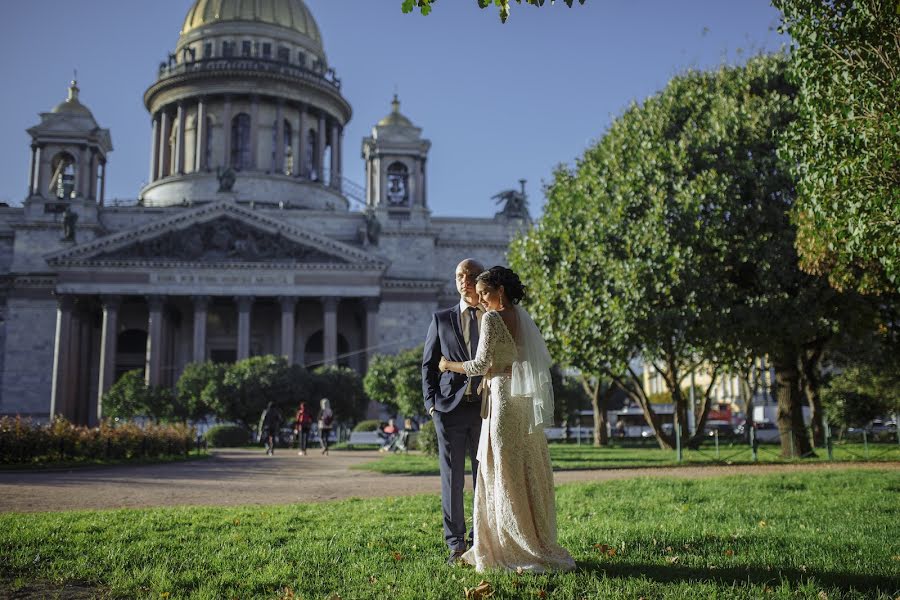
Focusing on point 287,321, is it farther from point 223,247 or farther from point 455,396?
point 455,396

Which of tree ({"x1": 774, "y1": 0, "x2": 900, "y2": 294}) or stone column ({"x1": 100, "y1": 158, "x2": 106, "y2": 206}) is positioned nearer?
tree ({"x1": 774, "y1": 0, "x2": 900, "y2": 294})

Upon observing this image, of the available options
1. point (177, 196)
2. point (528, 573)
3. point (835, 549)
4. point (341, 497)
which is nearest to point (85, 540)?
point (528, 573)

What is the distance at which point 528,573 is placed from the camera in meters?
5.82

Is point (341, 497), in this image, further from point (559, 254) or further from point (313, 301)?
point (313, 301)

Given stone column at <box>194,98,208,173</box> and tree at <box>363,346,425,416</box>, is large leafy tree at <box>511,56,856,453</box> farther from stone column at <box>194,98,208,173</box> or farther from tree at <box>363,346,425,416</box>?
stone column at <box>194,98,208,173</box>

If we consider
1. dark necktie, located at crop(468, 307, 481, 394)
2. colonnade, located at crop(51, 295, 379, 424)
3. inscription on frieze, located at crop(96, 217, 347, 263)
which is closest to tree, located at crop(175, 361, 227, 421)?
colonnade, located at crop(51, 295, 379, 424)

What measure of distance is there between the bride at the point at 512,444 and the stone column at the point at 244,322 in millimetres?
45497

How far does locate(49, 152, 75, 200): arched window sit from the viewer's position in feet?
182

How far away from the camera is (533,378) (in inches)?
243

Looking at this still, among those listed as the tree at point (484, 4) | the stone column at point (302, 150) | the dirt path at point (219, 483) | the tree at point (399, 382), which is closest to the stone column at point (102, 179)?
the stone column at point (302, 150)

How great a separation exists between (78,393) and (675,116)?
4219cm

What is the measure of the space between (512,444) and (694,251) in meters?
15.5

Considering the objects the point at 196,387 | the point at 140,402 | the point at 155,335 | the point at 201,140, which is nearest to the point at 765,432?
the point at 196,387

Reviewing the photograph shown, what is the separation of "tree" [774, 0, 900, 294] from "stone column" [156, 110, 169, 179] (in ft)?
198
